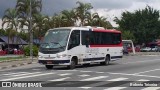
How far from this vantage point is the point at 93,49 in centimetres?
2638

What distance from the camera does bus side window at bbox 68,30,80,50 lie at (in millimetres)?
23578

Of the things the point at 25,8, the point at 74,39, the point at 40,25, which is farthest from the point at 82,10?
the point at 74,39

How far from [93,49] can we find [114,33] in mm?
3770

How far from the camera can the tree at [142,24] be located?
287ft

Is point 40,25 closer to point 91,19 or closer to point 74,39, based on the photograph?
point 91,19

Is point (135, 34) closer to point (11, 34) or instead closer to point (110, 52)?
point (11, 34)

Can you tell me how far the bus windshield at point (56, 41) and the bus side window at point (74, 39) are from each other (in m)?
0.38

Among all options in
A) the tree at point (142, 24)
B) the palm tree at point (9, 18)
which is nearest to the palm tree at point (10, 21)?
the palm tree at point (9, 18)

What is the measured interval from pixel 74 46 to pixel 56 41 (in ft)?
4.57

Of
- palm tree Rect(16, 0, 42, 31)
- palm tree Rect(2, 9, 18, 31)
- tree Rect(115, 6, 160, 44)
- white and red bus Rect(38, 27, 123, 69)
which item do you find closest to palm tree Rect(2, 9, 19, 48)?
palm tree Rect(2, 9, 18, 31)

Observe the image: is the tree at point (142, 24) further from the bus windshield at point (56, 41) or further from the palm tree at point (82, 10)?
the bus windshield at point (56, 41)

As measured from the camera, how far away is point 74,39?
24.1 metres

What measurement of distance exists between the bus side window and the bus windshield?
0.38m

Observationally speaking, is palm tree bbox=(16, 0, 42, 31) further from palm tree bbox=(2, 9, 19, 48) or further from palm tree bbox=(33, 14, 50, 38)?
palm tree bbox=(2, 9, 19, 48)
